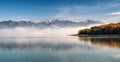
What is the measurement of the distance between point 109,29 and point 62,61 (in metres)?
115

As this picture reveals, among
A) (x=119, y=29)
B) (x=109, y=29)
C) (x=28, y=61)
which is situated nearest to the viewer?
(x=28, y=61)

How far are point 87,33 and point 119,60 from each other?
13037 cm

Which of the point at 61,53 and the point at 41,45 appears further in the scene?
the point at 41,45

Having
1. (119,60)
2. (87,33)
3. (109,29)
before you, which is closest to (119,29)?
(109,29)

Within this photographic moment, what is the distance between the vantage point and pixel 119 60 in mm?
29250

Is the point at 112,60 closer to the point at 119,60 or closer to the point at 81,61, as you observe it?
the point at 119,60

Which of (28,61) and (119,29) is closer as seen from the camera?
(28,61)

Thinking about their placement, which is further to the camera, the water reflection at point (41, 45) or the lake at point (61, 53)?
the water reflection at point (41, 45)

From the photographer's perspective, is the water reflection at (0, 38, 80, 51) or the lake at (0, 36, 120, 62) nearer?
the lake at (0, 36, 120, 62)

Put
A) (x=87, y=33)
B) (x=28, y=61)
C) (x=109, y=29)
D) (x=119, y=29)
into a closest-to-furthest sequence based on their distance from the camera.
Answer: (x=28, y=61) → (x=119, y=29) → (x=109, y=29) → (x=87, y=33)

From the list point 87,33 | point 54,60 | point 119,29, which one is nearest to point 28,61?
point 54,60

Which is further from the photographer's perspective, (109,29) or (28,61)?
(109,29)

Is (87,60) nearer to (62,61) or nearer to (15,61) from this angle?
(62,61)

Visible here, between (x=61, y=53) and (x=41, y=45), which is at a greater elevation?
(x=61, y=53)
